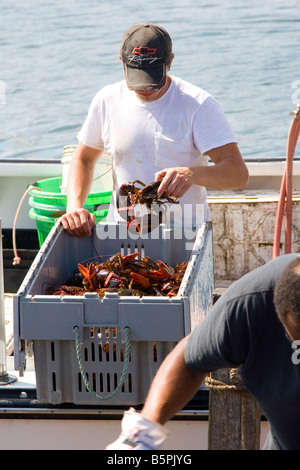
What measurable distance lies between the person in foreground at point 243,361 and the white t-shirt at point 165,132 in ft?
4.45

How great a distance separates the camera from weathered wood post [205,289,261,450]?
256 centimetres

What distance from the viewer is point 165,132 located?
3307mm

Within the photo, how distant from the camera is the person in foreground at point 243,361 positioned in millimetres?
1863

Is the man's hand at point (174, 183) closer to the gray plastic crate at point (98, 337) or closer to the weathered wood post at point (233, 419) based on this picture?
the gray plastic crate at point (98, 337)

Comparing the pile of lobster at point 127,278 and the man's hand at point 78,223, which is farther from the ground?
the man's hand at point 78,223

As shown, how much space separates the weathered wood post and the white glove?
75cm

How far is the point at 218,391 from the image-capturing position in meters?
2.58

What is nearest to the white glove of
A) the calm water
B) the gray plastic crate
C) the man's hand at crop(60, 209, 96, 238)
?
the gray plastic crate

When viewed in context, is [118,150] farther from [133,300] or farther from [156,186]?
[133,300]

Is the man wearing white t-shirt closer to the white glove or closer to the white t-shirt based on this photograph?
the white t-shirt

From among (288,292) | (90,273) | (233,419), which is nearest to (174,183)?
(90,273)

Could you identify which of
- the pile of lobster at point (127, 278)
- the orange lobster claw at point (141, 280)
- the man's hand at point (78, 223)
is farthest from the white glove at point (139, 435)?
the man's hand at point (78, 223)

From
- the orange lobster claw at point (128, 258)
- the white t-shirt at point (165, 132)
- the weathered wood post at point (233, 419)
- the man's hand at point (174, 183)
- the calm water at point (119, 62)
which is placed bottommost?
the weathered wood post at point (233, 419)

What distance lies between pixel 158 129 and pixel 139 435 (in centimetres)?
180
